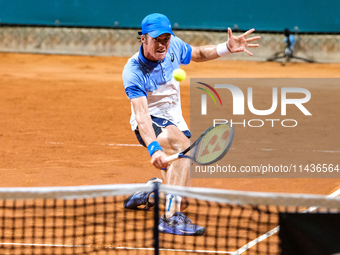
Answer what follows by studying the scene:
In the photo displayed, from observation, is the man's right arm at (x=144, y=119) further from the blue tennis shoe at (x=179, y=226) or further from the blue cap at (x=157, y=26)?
the blue tennis shoe at (x=179, y=226)

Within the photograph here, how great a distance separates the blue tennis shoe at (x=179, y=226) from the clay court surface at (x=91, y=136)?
169 cm

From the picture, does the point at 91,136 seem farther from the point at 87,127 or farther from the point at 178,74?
the point at 178,74

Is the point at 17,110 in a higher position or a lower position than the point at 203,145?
higher

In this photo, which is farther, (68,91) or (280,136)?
(68,91)

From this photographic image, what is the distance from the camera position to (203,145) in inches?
228

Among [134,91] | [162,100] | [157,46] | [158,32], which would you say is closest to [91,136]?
[162,100]

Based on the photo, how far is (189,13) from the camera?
67.9 feet

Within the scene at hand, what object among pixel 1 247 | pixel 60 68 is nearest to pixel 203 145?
pixel 1 247

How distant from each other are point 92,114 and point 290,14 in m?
10.4

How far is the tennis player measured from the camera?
584 cm

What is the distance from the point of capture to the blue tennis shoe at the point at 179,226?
18.8 ft

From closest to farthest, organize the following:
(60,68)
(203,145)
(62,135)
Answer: (203,145) → (62,135) → (60,68)

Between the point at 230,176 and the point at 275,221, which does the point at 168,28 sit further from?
the point at 230,176

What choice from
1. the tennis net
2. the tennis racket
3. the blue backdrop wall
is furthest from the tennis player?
the blue backdrop wall
